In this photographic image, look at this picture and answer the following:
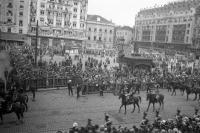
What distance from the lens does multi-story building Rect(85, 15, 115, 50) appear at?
89312 mm

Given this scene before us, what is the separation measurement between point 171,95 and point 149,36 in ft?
244

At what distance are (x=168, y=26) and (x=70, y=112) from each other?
3029 inches

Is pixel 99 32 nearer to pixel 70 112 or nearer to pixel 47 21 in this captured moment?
pixel 47 21

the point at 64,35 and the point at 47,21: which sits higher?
the point at 47,21

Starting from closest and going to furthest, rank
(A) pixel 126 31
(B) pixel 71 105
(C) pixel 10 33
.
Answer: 1. (B) pixel 71 105
2. (C) pixel 10 33
3. (A) pixel 126 31

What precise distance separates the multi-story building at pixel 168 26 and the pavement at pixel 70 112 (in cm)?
5223

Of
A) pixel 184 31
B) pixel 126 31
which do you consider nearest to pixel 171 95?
pixel 184 31

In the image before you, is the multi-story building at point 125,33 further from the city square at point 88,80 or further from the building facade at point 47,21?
the building facade at point 47,21

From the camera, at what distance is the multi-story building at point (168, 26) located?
7731 centimetres

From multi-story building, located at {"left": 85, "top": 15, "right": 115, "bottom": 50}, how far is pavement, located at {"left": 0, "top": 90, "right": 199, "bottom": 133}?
211 ft

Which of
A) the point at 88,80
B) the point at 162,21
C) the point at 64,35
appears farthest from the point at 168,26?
the point at 88,80

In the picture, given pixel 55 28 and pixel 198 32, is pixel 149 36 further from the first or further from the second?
pixel 55 28

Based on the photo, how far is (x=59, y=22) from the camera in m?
72.2

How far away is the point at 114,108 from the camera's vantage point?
21.1m
